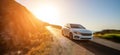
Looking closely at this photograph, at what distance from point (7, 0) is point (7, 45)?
15213mm

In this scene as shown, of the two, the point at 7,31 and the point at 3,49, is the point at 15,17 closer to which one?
the point at 7,31

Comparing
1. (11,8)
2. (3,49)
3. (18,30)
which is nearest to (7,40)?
(3,49)

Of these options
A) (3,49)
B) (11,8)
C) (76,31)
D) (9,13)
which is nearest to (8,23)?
(9,13)

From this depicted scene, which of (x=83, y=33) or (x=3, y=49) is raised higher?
(x=83, y=33)

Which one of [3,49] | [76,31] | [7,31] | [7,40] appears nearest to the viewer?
[3,49]

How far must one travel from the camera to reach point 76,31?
17.6m

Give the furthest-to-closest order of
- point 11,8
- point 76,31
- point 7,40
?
point 11,8 < point 7,40 < point 76,31

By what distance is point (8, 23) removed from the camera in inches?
977

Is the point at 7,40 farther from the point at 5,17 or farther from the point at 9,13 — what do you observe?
the point at 9,13

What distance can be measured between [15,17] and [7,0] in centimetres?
449

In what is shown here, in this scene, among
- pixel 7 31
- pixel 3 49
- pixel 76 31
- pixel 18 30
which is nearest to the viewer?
pixel 3 49

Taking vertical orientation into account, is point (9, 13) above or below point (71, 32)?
above

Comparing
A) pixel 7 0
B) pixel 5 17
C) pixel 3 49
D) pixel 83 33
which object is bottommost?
pixel 3 49

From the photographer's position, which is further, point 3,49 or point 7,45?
point 7,45
